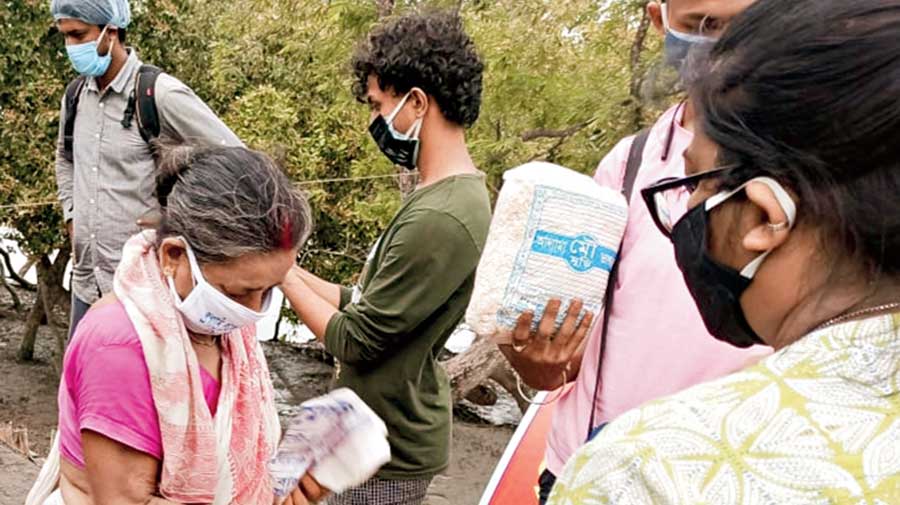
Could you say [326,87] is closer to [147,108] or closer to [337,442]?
[147,108]

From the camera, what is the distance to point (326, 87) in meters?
7.80

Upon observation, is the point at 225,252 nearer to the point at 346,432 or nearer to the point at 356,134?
the point at 346,432

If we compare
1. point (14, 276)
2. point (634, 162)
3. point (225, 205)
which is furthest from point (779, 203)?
point (14, 276)

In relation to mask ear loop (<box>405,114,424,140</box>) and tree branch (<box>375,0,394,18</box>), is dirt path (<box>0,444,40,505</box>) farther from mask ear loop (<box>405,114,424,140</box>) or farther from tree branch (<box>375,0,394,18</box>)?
tree branch (<box>375,0,394,18</box>)

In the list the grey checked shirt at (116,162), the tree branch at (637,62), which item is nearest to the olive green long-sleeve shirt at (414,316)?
the grey checked shirt at (116,162)

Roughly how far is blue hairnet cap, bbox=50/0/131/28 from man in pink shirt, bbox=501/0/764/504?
8.47ft

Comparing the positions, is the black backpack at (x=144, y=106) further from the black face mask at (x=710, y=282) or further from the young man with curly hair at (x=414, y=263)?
the black face mask at (x=710, y=282)

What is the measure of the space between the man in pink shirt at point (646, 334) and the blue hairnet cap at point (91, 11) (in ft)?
8.47

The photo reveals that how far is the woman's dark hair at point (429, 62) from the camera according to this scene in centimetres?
245

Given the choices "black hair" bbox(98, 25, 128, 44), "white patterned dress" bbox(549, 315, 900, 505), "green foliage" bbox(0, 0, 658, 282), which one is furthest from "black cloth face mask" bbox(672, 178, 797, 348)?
"green foliage" bbox(0, 0, 658, 282)

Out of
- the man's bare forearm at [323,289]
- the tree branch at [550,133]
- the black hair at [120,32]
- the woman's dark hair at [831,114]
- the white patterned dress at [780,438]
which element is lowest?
the tree branch at [550,133]

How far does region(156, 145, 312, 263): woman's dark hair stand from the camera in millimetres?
1895

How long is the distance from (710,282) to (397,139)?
153 cm

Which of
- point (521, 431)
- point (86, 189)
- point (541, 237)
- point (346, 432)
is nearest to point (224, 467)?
point (346, 432)
